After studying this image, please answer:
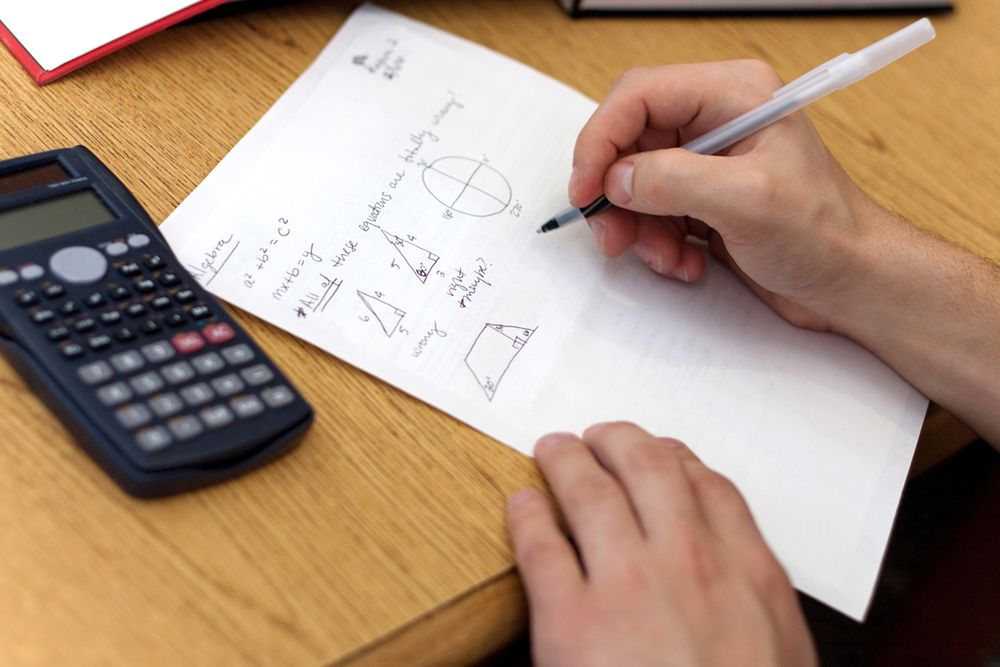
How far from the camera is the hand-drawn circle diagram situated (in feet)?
1.98

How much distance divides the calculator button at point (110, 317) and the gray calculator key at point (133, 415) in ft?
0.16

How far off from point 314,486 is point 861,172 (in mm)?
460

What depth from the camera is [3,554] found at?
0.42 metres

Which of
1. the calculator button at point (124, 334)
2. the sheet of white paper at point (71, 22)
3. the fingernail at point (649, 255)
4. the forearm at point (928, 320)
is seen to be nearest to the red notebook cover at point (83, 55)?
the sheet of white paper at point (71, 22)

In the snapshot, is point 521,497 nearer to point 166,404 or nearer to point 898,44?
point 166,404

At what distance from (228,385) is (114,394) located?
5cm

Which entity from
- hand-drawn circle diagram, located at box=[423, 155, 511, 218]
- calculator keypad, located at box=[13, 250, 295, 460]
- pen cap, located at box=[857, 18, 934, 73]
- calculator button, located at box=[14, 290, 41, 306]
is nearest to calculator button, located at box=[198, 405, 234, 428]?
calculator keypad, located at box=[13, 250, 295, 460]

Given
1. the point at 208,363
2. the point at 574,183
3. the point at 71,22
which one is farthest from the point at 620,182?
the point at 71,22

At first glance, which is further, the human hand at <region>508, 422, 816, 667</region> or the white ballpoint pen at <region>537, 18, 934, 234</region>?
the white ballpoint pen at <region>537, 18, 934, 234</region>

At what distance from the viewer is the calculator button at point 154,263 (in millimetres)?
494

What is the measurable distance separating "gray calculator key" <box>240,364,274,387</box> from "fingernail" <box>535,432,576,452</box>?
0.49 ft

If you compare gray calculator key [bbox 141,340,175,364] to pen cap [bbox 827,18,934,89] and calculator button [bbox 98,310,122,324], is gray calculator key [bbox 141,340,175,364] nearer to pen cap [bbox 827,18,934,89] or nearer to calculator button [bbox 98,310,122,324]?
calculator button [bbox 98,310,122,324]

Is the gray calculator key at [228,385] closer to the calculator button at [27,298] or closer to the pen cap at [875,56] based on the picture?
the calculator button at [27,298]

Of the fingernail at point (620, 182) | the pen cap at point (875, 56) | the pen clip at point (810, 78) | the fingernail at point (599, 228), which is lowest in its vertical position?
the fingernail at point (599, 228)
